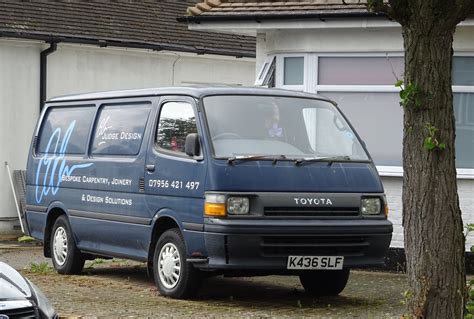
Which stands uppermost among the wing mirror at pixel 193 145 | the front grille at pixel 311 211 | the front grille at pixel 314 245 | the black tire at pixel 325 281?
the wing mirror at pixel 193 145

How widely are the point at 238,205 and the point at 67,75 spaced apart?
1288 centimetres

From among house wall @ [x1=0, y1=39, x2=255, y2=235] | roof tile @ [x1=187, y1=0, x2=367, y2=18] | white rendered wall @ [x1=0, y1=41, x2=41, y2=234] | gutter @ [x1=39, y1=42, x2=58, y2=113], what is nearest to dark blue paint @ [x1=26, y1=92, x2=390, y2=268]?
roof tile @ [x1=187, y1=0, x2=367, y2=18]

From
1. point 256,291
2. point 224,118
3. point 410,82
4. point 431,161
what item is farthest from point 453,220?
point 256,291

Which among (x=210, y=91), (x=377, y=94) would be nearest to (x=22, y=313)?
(x=210, y=91)

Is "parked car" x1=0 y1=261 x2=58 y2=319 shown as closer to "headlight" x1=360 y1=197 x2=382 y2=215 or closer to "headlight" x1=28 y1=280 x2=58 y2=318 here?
"headlight" x1=28 y1=280 x2=58 y2=318

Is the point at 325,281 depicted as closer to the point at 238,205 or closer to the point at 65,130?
the point at 238,205

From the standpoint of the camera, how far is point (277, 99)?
1296 cm

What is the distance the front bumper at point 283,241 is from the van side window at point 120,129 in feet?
6.67

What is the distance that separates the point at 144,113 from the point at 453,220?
5.18 m

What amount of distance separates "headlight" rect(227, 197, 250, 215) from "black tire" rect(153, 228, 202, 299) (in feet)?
2.55

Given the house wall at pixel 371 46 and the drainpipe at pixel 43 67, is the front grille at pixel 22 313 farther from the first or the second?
the drainpipe at pixel 43 67

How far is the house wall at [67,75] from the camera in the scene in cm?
2280

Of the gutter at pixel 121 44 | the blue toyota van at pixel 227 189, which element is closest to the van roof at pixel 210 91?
the blue toyota van at pixel 227 189

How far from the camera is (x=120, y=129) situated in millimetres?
13781
